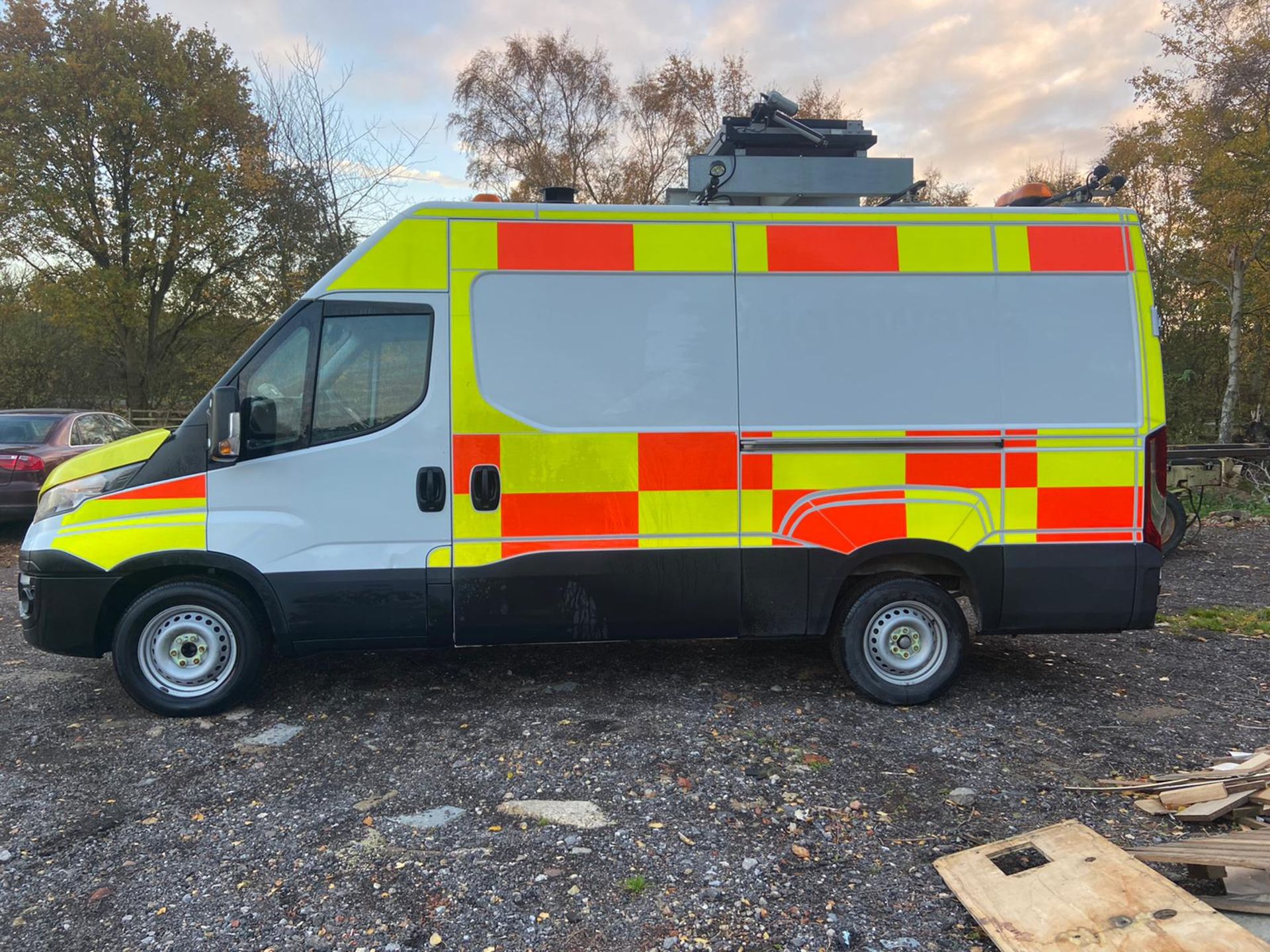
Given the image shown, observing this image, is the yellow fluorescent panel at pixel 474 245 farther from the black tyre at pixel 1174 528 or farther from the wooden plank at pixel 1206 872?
the black tyre at pixel 1174 528

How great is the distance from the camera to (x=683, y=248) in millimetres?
3998

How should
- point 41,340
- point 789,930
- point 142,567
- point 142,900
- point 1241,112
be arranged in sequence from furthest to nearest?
point 41,340
point 1241,112
point 142,567
point 142,900
point 789,930

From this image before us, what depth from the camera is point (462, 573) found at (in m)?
3.96

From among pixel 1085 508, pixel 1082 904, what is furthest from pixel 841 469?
pixel 1082 904

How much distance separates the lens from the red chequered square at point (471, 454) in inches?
154

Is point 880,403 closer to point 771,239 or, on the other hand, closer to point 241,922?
point 771,239

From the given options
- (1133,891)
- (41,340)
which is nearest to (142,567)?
(1133,891)

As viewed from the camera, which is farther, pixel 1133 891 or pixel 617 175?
pixel 617 175

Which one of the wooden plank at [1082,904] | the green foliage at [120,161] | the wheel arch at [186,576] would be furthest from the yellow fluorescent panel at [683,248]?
the green foliage at [120,161]

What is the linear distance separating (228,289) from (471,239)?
18430mm

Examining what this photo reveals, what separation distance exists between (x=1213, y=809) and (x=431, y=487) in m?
3.56

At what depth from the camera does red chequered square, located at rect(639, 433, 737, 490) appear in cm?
397

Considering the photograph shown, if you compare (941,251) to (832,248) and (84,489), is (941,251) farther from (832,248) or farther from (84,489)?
(84,489)

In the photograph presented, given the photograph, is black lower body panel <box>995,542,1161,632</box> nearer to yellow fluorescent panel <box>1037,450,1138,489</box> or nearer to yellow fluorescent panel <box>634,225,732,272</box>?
yellow fluorescent panel <box>1037,450,1138,489</box>
